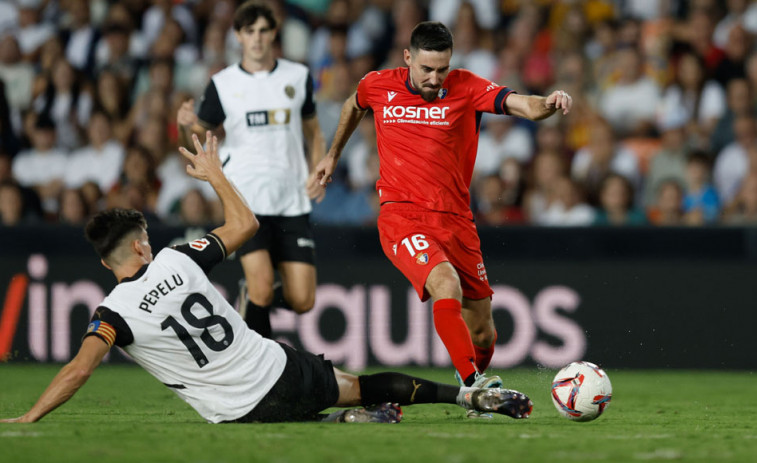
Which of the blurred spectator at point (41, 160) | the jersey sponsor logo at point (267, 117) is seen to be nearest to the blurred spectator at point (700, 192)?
the jersey sponsor logo at point (267, 117)

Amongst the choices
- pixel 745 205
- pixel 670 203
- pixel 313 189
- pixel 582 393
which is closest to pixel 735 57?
pixel 745 205

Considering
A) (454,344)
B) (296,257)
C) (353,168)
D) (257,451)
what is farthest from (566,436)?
(353,168)

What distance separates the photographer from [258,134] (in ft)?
28.4

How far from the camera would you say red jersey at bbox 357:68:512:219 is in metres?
7.10

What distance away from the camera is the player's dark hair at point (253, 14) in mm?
8453

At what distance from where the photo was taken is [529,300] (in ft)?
35.0

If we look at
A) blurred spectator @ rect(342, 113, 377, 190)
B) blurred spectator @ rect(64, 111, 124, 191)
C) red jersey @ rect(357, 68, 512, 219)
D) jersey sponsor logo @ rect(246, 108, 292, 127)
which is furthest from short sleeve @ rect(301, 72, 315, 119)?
blurred spectator @ rect(64, 111, 124, 191)

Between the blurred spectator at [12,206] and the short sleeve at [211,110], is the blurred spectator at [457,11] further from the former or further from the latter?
the short sleeve at [211,110]

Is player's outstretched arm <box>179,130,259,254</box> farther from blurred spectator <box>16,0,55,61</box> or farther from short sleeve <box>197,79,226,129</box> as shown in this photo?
blurred spectator <box>16,0,55,61</box>

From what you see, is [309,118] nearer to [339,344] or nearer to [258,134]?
[258,134]

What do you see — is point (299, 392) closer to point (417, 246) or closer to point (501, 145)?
point (417, 246)

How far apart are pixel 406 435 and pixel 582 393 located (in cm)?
123

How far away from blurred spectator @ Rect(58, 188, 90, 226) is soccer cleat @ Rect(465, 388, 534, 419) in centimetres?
682

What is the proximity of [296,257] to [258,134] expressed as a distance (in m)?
0.97
